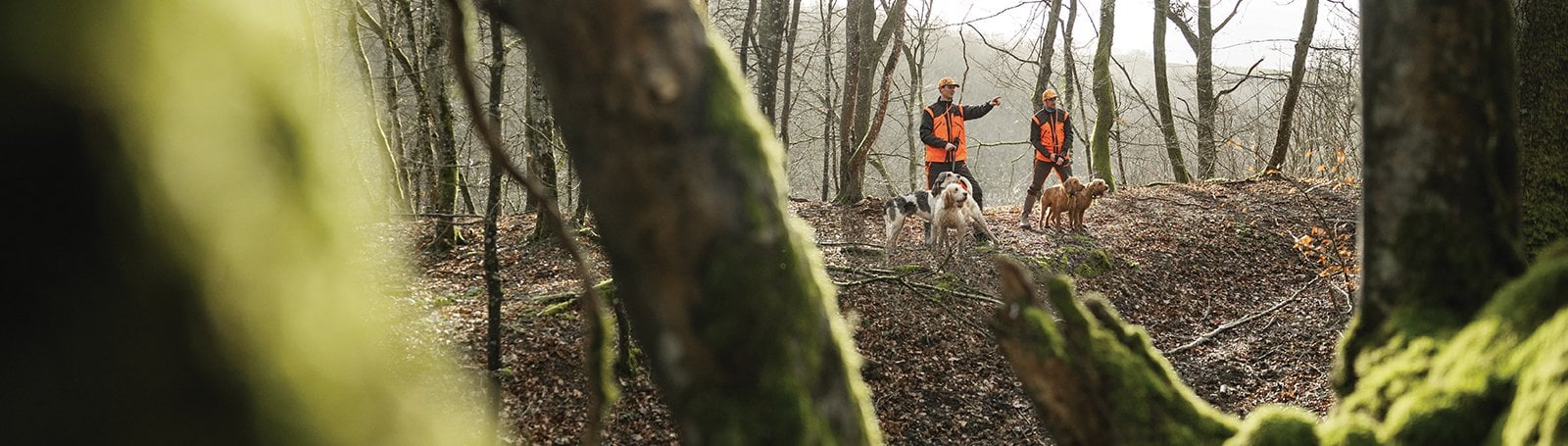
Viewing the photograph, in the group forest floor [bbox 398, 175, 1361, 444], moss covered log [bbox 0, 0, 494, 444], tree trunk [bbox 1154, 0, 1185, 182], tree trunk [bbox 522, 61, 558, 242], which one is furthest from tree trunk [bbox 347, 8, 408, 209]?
tree trunk [bbox 1154, 0, 1185, 182]

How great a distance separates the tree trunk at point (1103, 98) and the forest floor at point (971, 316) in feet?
10.8

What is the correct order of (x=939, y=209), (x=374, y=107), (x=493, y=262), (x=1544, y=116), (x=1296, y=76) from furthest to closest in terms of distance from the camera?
1. (x=1296, y=76)
2. (x=374, y=107)
3. (x=939, y=209)
4. (x=493, y=262)
5. (x=1544, y=116)

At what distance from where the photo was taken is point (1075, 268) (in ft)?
33.6

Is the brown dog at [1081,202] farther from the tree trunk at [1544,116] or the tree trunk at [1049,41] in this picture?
the tree trunk at [1544,116]

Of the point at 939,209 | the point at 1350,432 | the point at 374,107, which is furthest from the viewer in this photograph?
the point at 374,107

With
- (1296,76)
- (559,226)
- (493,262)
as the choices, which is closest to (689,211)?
(559,226)

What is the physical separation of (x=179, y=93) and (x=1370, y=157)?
226 centimetres

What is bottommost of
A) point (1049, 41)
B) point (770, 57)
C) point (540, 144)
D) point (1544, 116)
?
point (1544, 116)

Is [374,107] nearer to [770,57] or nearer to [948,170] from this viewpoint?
[770,57]

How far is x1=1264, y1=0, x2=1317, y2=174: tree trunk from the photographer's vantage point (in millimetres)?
15539

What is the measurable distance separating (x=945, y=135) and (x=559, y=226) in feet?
35.7

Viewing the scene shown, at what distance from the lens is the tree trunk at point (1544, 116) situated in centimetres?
361

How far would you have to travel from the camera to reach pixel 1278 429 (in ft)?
5.57

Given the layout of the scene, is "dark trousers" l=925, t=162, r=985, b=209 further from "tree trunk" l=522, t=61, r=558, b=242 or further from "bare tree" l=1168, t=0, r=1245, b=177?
"bare tree" l=1168, t=0, r=1245, b=177
